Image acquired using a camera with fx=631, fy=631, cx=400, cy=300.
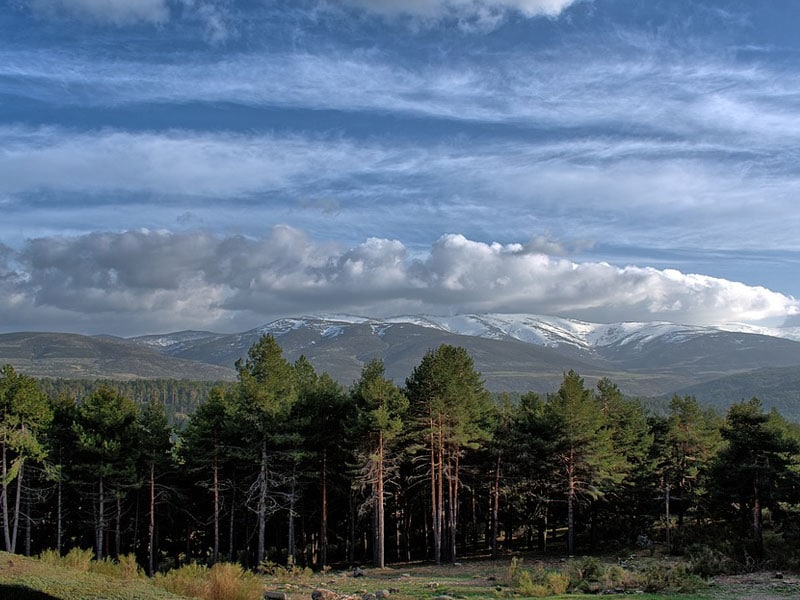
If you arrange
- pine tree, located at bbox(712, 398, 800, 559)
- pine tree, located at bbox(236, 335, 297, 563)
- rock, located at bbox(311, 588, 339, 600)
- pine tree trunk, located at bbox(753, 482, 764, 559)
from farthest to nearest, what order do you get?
pine tree, located at bbox(236, 335, 297, 563) < pine tree, located at bbox(712, 398, 800, 559) < pine tree trunk, located at bbox(753, 482, 764, 559) < rock, located at bbox(311, 588, 339, 600)

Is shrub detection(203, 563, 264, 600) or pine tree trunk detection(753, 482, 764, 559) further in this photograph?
pine tree trunk detection(753, 482, 764, 559)

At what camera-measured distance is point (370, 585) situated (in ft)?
88.4

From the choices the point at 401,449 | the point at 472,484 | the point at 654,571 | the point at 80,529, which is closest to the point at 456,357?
the point at 401,449

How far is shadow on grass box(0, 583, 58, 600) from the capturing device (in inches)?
436

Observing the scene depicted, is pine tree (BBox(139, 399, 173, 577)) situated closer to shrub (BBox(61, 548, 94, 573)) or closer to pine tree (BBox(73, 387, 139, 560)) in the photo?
pine tree (BBox(73, 387, 139, 560))

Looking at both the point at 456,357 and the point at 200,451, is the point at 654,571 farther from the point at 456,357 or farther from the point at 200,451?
the point at 200,451

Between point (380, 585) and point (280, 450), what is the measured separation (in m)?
14.8

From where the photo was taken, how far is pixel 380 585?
2673 cm

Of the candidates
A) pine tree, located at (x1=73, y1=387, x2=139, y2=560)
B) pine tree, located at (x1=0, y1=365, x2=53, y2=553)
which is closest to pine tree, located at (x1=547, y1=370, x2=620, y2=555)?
pine tree, located at (x1=73, y1=387, x2=139, y2=560)

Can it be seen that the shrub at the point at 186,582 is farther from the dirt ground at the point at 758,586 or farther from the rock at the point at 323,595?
the dirt ground at the point at 758,586

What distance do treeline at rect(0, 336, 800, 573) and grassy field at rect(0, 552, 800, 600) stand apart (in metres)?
5.64

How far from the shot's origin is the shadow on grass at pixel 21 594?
1107 centimetres

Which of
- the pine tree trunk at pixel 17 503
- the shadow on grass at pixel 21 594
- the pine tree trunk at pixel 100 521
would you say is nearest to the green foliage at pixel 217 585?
the shadow on grass at pixel 21 594

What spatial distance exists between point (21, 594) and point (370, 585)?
18.1 m
